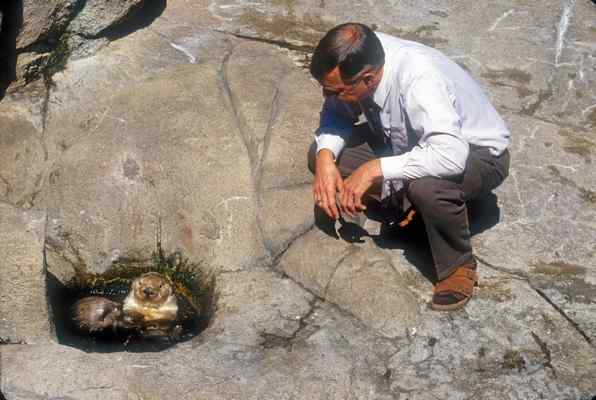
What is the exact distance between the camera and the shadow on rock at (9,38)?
21.3ft

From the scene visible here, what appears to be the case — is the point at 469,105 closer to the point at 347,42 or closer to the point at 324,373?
the point at 347,42

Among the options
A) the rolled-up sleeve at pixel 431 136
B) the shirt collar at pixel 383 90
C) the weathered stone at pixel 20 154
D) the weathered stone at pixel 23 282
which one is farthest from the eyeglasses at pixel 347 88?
the weathered stone at pixel 20 154

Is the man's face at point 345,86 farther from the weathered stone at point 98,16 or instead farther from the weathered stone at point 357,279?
the weathered stone at point 98,16

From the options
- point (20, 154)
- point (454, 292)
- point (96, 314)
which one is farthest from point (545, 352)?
point (20, 154)

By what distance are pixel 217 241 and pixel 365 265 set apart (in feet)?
3.32

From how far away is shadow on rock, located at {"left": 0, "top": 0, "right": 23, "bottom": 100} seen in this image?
21.3 feet

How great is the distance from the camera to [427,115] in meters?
4.91

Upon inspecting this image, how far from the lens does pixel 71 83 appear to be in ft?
22.1

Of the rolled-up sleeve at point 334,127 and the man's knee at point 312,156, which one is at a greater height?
the rolled-up sleeve at point 334,127

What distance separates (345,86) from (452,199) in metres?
0.83

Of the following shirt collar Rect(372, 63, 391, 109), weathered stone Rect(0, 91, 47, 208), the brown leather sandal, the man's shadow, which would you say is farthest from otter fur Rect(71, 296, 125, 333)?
shirt collar Rect(372, 63, 391, 109)

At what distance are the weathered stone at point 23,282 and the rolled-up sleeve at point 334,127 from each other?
5.55ft

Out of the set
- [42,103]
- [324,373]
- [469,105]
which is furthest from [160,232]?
[469,105]

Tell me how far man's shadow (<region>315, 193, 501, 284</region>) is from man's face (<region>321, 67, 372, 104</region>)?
88 cm
